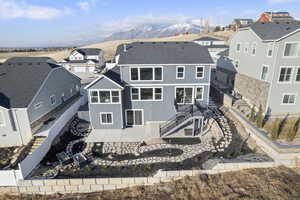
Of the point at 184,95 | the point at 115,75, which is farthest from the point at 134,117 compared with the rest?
the point at 184,95

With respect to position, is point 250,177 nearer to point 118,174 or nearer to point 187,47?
point 118,174

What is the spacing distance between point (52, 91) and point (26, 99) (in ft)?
13.0

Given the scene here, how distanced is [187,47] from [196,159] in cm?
1208

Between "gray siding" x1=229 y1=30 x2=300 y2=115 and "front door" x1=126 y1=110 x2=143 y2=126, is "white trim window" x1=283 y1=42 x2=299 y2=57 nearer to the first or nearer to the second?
"gray siding" x1=229 y1=30 x2=300 y2=115

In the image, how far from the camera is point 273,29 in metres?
19.3

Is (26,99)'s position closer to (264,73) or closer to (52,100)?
(52,100)

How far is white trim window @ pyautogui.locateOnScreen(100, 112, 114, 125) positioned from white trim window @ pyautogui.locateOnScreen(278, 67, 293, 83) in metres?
17.9

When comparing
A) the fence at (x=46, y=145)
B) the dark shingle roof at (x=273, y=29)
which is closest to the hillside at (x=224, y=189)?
the fence at (x=46, y=145)

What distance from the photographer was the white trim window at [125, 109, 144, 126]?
18.1 m

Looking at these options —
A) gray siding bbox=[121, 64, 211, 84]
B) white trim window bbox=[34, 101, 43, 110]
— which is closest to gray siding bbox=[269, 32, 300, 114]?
gray siding bbox=[121, 64, 211, 84]

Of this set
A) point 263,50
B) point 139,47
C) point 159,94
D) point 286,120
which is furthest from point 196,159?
point 263,50

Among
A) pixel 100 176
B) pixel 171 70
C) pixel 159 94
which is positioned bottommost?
pixel 100 176

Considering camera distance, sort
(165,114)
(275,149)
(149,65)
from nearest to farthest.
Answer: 1. (275,149)
2. (149,65)
3. (165,114)

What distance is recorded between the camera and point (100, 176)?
1184 centimetres
